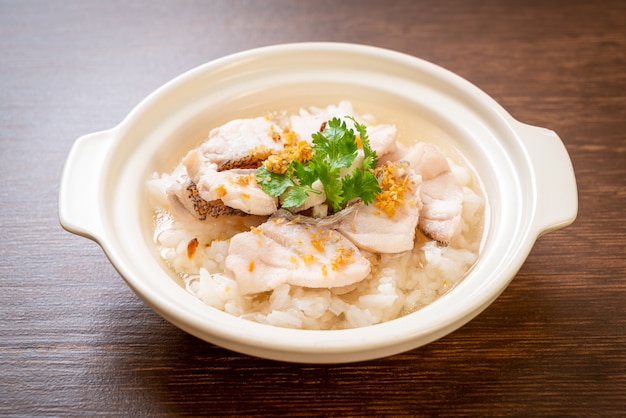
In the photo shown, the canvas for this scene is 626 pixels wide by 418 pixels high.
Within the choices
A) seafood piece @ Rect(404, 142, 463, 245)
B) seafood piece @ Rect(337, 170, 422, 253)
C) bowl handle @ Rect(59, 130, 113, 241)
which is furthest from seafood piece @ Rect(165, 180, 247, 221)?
seafood piece @ Rect(404, 142, 463, 245)

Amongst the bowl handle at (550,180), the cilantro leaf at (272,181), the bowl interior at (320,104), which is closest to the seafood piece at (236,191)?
the cilantro leaf at (272,181)

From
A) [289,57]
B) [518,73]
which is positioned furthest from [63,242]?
[518,73]

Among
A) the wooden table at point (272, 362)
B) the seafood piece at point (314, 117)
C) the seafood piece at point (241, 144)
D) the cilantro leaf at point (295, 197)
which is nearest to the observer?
the wooden table at point (272, 362)

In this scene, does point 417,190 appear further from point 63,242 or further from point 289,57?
point 63,242

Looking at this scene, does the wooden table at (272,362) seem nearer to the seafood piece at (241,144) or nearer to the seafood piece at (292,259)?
the seafood piece at (292,259)

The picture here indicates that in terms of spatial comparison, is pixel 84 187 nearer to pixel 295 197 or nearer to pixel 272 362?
pixel 295 197

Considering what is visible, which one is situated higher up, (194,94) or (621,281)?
(194,94)

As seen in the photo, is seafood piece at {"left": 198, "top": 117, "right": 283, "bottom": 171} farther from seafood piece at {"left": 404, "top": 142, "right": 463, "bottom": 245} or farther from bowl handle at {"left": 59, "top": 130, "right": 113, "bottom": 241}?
→ seafood piece at {"left": 404, "top": 142, "right": 463, "bottom": 245}
